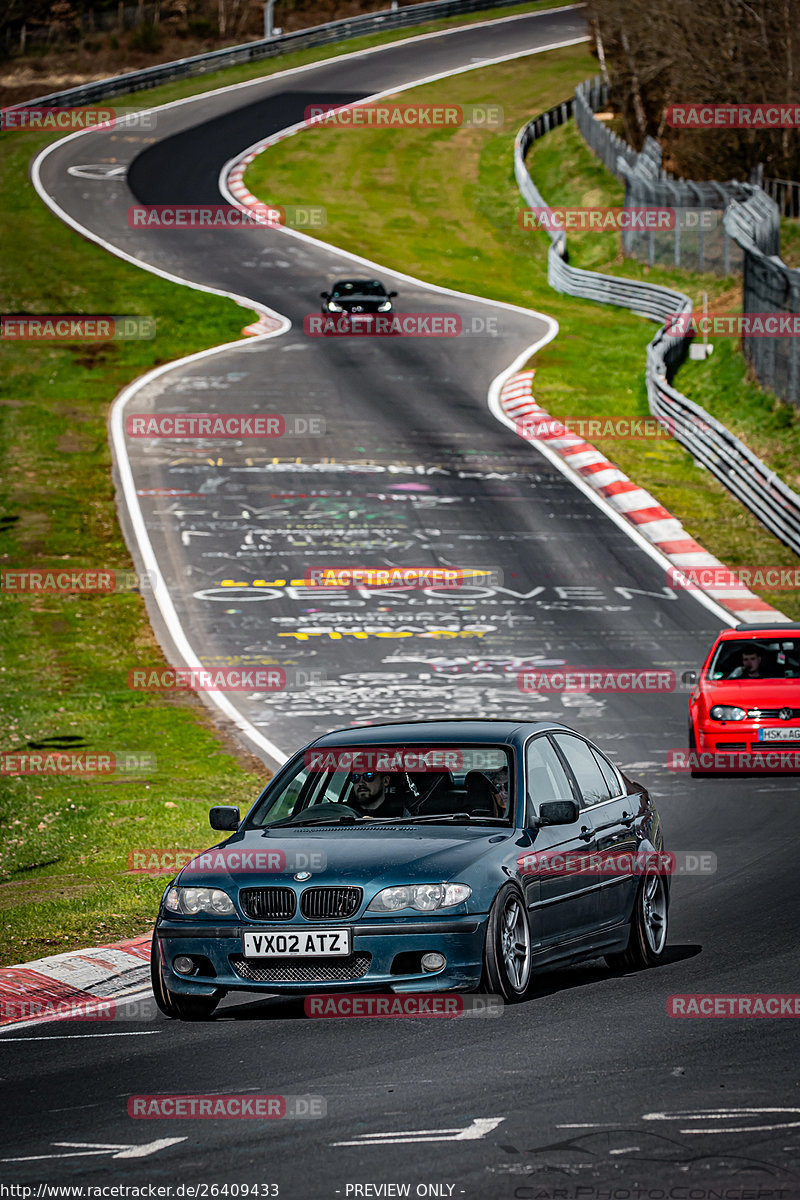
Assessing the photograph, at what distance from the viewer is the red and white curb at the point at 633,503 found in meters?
27.6

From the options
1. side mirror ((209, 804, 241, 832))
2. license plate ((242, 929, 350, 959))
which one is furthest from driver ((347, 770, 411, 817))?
license plate ((242, 929, 350, 959))

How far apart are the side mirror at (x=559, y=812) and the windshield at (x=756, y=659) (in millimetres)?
10188

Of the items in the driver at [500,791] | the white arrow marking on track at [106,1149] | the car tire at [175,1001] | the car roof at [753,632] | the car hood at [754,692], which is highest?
the driver at [500,791]

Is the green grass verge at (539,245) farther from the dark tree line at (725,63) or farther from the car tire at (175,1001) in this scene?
the car tire at (175,1001)

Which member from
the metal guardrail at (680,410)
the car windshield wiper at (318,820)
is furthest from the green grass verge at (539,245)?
the car windshield wiper at (318,820)

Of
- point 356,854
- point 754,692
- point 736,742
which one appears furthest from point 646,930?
point 754,692

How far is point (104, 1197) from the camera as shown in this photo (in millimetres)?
5688

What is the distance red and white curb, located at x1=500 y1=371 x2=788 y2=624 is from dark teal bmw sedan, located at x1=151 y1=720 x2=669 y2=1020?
55.3 feet

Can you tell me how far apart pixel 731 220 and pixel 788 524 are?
17033mm

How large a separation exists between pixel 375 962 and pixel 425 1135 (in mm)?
1901

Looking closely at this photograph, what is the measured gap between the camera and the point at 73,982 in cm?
973

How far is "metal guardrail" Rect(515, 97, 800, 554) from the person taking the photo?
3122 cm

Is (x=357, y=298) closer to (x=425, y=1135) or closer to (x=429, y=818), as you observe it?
(x=429, y=818)

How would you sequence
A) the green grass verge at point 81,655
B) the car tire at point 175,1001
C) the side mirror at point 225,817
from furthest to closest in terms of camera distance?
A: the green grass verge at point 81,655 < the side mirror at point 225,817 < the car tire at point 175,1001
